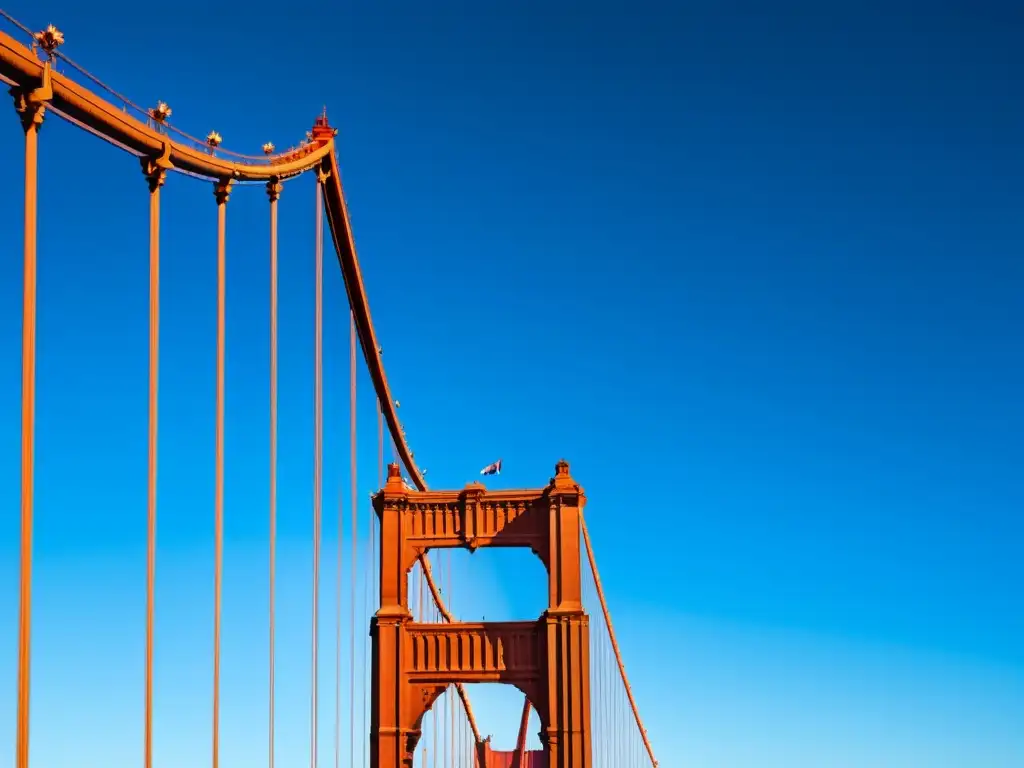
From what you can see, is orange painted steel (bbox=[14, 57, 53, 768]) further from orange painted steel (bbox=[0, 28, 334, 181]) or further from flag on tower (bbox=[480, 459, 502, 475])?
flag on tower (bbox=[480, 459, 502, 475])

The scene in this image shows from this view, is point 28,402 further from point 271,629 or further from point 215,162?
point 271,629

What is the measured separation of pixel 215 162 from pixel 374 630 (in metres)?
13.7

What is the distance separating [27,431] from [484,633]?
1960 cm

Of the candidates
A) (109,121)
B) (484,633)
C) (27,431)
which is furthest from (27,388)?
(484,633)

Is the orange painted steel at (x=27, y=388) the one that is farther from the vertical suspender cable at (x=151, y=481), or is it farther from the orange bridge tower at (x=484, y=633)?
the orange bridge tower at (x=484, y=633)

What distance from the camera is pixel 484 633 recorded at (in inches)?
1280

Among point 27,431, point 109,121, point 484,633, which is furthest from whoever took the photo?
point 484,633

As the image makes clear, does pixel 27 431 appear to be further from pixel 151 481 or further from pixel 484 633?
pixel 484 633

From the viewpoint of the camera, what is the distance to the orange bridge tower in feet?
103

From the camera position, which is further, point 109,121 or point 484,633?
point 484,633

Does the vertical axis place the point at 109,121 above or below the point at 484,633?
above

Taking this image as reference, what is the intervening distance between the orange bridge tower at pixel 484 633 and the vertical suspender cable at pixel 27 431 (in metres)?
18.8

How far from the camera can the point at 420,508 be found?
3331 cm

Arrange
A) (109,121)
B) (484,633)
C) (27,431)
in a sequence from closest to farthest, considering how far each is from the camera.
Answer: (27,431) < (109,121) < (484,633)
